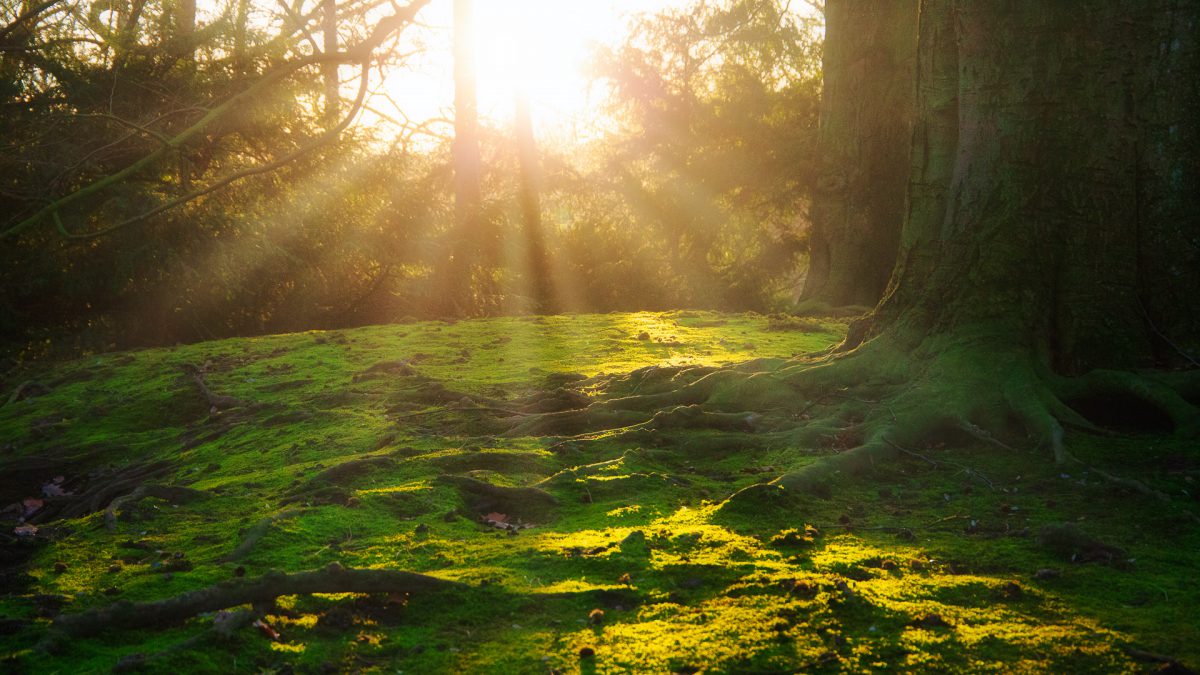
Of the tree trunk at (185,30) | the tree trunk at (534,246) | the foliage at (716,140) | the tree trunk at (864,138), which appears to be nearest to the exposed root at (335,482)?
the tree trunk at (864,138)

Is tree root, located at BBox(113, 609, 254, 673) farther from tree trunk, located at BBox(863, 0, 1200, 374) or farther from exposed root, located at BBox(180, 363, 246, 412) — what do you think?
exposed root, located at BBox(180, 363, 246, 412)

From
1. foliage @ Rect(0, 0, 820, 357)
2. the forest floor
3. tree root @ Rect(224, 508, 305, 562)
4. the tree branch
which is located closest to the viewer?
the forest floor

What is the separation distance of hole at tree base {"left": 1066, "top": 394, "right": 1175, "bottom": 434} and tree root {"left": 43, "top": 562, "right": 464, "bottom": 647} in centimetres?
448

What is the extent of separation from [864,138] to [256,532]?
1164 cm

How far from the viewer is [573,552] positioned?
14.8 feet

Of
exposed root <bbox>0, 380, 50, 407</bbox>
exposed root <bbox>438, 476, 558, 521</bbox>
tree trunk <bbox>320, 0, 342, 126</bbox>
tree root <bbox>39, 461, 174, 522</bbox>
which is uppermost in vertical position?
tree trunk <bbox>320, 0, 342, 126</bbox>

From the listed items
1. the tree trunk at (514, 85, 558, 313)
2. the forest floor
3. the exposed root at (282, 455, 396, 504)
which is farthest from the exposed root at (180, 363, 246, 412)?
the tree trunk at (514, 85, 558, 313)

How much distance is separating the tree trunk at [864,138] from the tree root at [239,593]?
37.3 feet

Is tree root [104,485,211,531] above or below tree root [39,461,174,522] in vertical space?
above

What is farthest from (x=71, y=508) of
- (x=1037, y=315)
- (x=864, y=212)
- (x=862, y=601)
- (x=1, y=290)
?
(x=864, y=212)

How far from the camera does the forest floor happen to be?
3422mm

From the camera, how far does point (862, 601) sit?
3.77 metres

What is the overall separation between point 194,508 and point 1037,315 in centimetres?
561

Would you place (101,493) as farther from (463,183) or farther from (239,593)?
(463,183)
